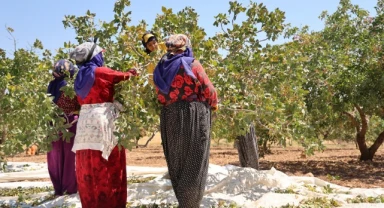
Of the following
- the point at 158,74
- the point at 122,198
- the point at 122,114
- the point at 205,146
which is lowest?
the point at 122,198

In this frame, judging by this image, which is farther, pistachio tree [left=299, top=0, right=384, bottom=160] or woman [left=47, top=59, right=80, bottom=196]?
pistachio tree [left=299, top=0, right=384, bottom=160]

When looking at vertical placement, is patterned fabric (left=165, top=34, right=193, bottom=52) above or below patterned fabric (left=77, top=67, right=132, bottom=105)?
above

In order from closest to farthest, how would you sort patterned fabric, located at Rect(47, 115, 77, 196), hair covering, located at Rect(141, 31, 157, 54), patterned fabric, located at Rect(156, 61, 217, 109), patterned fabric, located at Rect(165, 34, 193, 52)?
1. patterned fabric, located at Rect(156, 61, 217, 109)
2. patterned fabric, located at Rect(165, 34, 193, 52)
3. hair covering, located at Rect(141, 31, 157, 54)
4. patterned fabric, located at Rect(47, 115, 77, 196)

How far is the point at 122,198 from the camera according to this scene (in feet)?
17.3

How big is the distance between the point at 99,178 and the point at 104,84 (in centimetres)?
102

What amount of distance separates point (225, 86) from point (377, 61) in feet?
24.6

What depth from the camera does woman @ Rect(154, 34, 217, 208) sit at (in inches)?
178

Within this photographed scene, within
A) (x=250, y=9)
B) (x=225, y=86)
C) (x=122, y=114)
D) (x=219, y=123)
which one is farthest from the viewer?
(x=219, y=123)

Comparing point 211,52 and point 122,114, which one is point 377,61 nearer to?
point 211,52

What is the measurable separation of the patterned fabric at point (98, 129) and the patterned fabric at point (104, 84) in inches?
2.6

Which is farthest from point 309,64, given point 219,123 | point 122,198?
point 122,198

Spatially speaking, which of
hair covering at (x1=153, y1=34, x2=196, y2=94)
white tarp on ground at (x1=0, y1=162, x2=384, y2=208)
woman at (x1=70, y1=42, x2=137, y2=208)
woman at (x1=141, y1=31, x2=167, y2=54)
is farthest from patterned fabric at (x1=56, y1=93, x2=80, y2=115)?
hair covering at (x1=153, y1=34, x2=196, y2=94)

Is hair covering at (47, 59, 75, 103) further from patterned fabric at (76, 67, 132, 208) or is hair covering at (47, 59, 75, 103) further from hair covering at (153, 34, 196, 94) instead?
hair covering at (153, 34, 196, 94)

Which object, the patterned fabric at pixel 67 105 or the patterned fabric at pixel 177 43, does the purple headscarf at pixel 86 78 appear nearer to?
the patterned fabric at pixel 177 43
